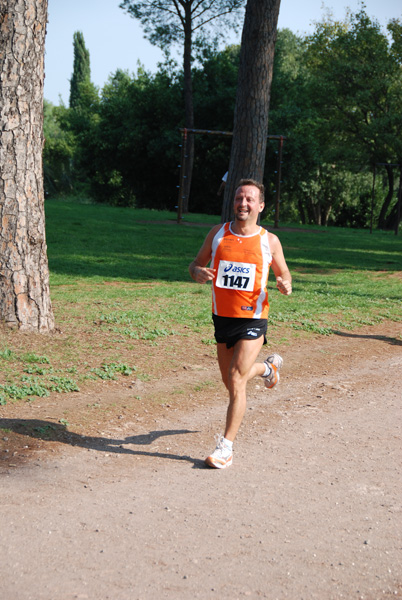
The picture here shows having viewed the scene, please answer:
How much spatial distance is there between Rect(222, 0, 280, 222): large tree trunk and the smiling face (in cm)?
757

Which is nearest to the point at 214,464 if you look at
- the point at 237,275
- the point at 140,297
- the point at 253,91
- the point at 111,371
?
the point at 237,275

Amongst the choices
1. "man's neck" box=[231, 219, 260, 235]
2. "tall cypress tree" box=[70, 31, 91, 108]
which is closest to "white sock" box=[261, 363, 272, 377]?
"man's neck" box=[231, 219, 260, 235]

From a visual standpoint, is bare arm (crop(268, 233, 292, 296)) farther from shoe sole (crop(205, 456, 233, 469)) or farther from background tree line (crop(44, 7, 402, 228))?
background tree line (crop(44, 7, 402, 228))

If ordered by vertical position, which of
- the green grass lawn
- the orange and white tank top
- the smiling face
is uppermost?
the smiling face

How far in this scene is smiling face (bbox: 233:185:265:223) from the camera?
15.9 feet

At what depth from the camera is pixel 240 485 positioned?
4.40 m

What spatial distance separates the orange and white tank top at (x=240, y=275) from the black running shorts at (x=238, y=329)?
4 centimetres

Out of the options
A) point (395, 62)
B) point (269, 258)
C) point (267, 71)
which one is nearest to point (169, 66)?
point (395, 62)

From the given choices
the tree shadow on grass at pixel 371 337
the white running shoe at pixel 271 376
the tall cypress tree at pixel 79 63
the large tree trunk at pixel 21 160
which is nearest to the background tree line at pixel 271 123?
the tall cypress tree at pixel 79 63

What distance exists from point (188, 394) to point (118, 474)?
2.01 m

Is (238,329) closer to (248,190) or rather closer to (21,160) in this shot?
(248,190)

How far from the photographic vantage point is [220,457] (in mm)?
4676

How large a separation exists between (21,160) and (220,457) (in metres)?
4.14

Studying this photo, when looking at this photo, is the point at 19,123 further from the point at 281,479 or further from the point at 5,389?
the point at 281,479
